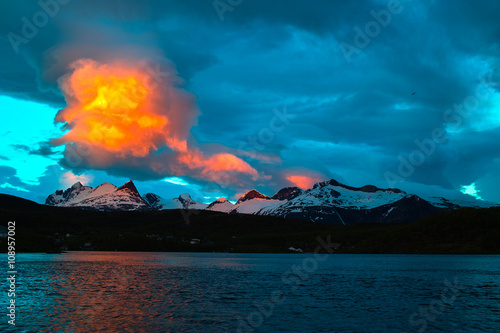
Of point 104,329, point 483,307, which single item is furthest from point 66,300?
point 483,307

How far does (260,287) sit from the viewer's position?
86875mm

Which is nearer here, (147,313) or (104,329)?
(104,329)

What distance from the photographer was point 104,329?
148 feet

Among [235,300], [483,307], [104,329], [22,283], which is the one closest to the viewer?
[104,329]

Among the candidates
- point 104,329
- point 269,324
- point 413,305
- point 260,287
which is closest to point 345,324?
point 269,324

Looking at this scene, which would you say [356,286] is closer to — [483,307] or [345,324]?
[483,307]

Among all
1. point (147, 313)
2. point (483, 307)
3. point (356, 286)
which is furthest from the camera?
point (356, 286)

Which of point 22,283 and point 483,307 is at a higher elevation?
point 22,283

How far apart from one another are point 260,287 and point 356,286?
795 inches

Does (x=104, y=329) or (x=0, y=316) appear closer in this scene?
(x=104, y=329)

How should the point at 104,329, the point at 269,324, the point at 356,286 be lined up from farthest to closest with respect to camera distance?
the point at 356,286
the point at 269,324
the point at 104,329

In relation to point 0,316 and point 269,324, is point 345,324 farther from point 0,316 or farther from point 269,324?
point 0,316

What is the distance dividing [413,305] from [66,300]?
5116 centimetres

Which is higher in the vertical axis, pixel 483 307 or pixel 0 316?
pixel 0 316
